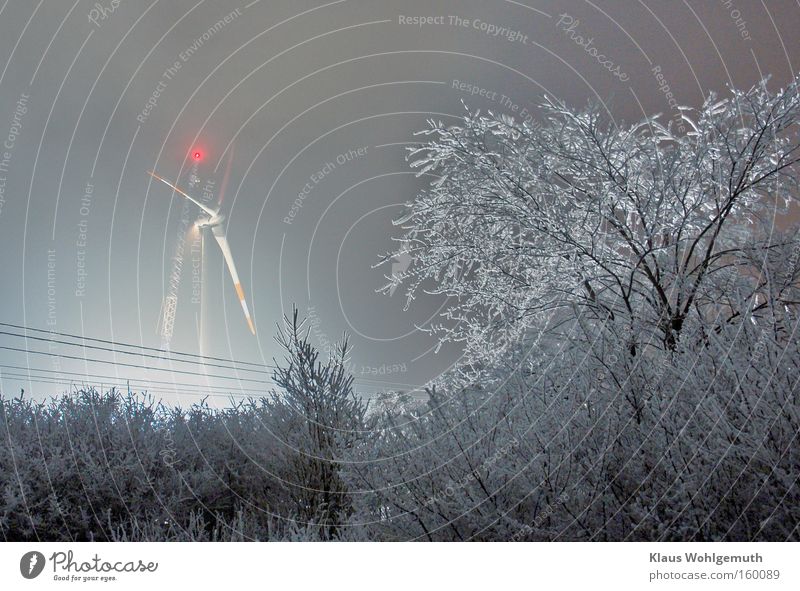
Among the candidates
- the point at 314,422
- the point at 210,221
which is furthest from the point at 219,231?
the point at 314,422

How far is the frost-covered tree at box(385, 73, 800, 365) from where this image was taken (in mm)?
8562

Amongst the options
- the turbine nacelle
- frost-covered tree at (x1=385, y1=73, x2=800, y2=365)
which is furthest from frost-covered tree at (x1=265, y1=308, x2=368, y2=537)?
the turbine nacelle

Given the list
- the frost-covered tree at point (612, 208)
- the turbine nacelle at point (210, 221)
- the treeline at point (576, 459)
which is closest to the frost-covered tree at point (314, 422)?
the treeline at point (576, 459)

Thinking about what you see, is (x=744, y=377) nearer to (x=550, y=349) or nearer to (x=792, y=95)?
(x=550, y=349)

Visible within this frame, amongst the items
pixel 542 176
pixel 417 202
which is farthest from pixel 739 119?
pixel 417 202
